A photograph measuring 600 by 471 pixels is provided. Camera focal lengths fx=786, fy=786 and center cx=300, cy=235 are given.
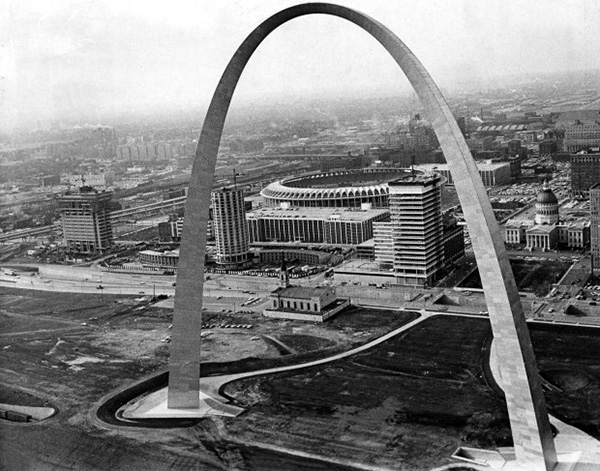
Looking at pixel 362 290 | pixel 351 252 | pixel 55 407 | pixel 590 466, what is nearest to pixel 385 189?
pixel 351 252

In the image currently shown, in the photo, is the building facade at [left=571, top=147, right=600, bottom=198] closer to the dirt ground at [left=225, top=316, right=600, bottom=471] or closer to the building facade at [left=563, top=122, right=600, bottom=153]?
the building facade at [left=563, top=122, right=600, bottom=153]

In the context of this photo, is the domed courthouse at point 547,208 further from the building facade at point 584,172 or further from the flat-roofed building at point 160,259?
the flat-roofed building at point 160,259

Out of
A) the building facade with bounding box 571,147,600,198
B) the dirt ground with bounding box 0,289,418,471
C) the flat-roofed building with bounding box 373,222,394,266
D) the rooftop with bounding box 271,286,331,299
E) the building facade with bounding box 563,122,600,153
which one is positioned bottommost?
the dirt ground with bounding box 0,289,418,471

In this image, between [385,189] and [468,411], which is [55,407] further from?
[385,189]

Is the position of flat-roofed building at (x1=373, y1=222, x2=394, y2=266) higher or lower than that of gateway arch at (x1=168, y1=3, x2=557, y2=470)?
lower

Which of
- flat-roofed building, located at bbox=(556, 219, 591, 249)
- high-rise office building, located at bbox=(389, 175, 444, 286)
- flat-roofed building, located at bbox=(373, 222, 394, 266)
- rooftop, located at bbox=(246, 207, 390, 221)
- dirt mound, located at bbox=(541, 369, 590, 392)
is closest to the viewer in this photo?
dirt mound, located at bbox=(541, 369, 590, 392)

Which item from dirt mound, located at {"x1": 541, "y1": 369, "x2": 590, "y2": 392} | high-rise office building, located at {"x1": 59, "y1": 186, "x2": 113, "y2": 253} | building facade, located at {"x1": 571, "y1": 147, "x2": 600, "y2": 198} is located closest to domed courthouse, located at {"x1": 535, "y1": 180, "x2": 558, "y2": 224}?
building facade, located at {"x1": 571, "y1": 147, "x2": 600, "y2": 198}
